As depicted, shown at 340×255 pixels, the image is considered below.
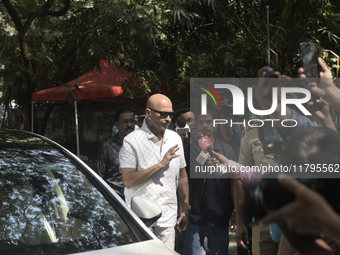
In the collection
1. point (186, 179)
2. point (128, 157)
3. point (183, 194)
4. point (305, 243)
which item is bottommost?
point (183, 194)

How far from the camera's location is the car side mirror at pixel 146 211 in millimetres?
2385

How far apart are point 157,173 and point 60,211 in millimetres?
1158

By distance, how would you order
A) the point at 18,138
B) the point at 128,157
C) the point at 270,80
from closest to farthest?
1. the point at 270,80
2. the point at 18,138
3. the point at 128,157

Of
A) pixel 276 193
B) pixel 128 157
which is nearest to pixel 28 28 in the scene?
pixel 128 157

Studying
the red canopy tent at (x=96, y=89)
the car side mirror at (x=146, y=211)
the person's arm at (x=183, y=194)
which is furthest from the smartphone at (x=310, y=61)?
the red canopy tent at (x=96, y=89)

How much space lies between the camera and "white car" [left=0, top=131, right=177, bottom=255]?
6.81ft

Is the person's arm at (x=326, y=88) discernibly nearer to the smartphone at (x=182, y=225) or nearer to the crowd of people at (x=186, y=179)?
the crowd of people at (x=186, y=179)

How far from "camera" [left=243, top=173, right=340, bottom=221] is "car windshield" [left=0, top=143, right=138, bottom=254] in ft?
4.47

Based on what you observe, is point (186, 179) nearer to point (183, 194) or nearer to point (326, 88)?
point (183, 194)

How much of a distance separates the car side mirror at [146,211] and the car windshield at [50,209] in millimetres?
146

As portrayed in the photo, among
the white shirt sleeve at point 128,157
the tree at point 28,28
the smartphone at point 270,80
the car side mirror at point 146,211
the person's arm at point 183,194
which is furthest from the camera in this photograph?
the tree at point 28,28

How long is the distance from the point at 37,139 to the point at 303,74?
7.23ft

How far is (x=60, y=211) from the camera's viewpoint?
7.59 feet

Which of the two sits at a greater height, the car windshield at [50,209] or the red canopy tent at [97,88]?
the red canopy tent at [97,88]
